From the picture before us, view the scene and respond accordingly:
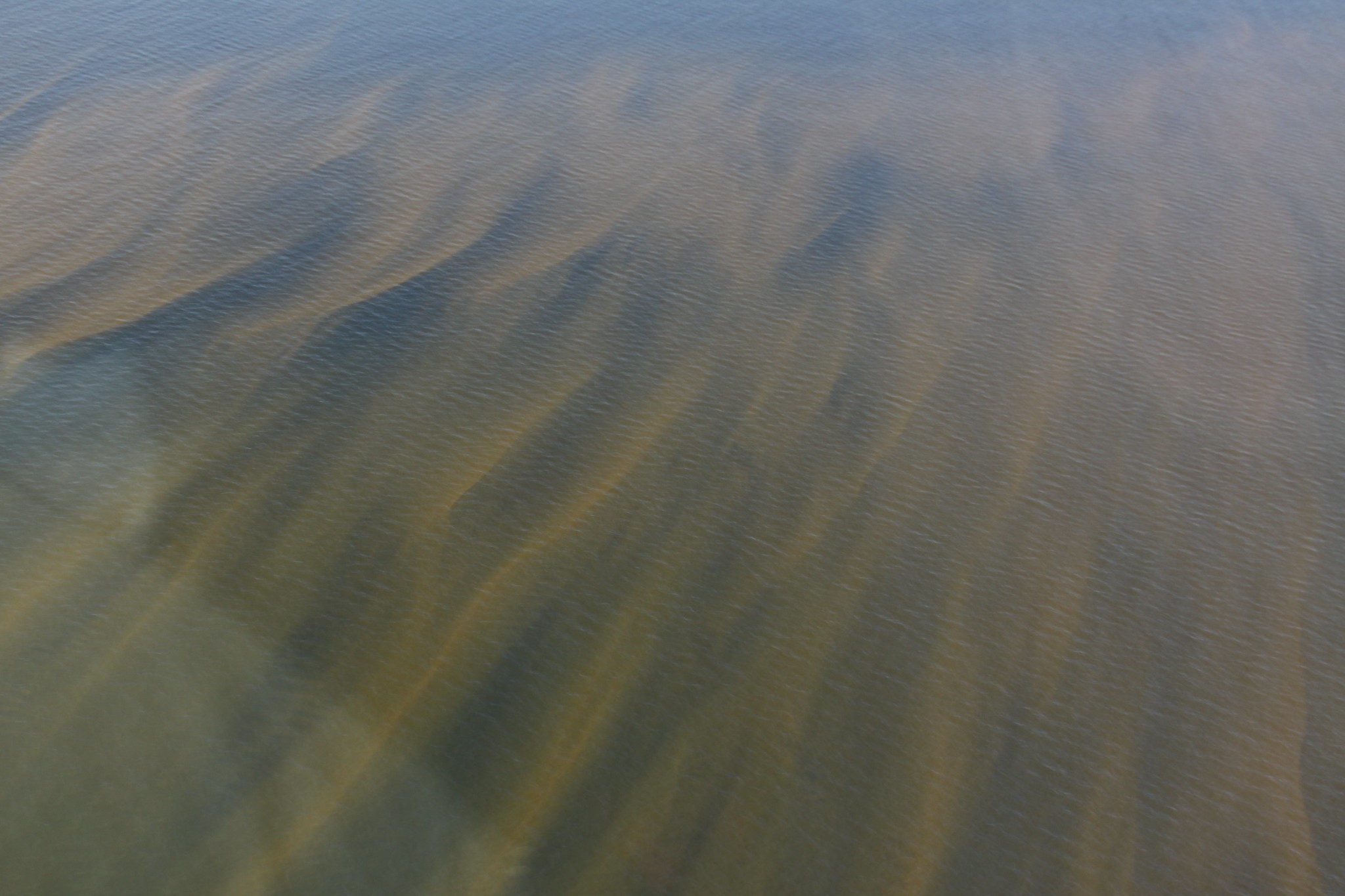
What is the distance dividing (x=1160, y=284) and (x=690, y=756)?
→ 4.13 meters

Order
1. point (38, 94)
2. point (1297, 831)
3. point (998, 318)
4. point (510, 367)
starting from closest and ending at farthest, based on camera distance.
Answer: point (1297, 831) → point (510, 367) → point (998, 318) → point (38, 94)

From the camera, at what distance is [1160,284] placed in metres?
6.42

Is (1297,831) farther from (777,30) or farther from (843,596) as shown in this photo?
(777,30)

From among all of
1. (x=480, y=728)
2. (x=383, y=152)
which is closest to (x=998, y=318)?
(x=480, y=728)

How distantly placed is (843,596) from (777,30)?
6.51 metres

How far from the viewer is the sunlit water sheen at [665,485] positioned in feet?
12.3

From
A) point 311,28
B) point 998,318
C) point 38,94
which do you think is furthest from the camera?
point 311,28

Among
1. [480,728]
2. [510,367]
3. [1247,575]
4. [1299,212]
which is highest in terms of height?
[1299,212]

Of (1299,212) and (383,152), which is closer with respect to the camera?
(1299,212)

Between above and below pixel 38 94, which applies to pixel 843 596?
below

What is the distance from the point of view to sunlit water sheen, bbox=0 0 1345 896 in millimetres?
3750

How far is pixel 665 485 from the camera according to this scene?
198 inches

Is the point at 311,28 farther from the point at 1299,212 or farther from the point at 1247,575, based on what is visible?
the point at 1247,575

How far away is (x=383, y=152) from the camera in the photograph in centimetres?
761
